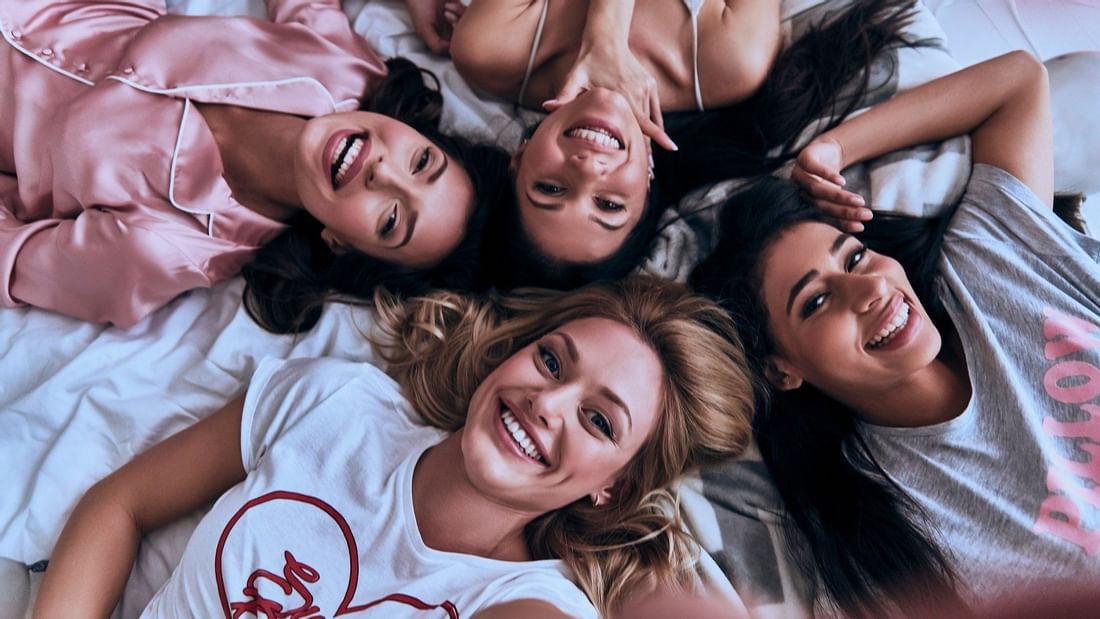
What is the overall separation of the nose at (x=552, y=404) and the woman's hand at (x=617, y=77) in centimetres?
47

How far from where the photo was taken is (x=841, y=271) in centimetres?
103

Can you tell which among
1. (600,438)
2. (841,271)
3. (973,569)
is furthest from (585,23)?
(973,569)

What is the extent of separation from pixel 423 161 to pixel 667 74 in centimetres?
42

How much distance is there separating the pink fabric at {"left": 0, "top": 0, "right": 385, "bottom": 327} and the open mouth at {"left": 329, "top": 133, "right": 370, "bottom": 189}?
0.56 feet

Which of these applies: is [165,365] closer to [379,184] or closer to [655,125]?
[379,184]

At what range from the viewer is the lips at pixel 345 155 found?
108 centimetres

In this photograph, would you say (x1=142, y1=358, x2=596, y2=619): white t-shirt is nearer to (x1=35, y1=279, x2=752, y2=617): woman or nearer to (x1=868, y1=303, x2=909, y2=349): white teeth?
(x1=35, y1=279, x2=752, y2=617): woman

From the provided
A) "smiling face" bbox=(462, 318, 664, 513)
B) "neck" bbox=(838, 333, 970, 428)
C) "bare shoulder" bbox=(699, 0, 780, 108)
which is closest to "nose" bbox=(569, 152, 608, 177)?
"smiling face" bbox=(462, 318, 664, 513)

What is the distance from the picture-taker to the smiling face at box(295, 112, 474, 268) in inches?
42.7

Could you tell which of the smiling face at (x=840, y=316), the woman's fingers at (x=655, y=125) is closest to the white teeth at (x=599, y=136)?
the woman's fingers at (x=655, y=125)

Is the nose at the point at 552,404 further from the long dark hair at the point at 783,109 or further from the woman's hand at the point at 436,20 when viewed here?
the woman's hand at the point at 436,20

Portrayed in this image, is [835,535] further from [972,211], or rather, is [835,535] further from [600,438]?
[972,211]

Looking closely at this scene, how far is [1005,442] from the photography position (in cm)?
98

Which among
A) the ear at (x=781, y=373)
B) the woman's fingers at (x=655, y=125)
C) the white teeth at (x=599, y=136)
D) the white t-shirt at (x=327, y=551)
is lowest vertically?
the white t-shirt at (x=327, y=551)
